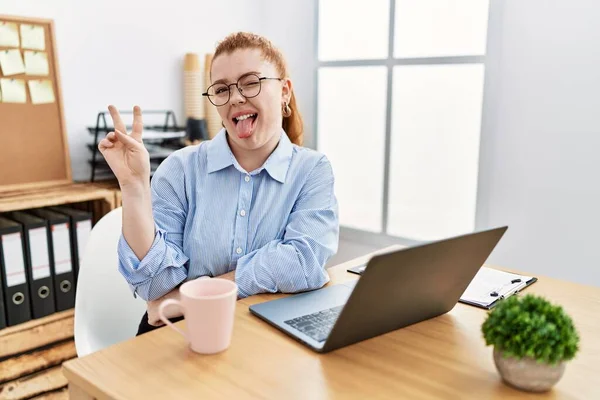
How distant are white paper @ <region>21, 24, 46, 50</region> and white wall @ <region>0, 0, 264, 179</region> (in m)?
0.07

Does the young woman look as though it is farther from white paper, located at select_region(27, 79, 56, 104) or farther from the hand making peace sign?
white paper, located at select_region(27, 79, 56, 104)

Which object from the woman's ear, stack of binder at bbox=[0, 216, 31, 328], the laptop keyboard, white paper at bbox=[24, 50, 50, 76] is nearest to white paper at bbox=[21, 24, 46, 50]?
white paper at bbox=[24, 50, 50, 76]

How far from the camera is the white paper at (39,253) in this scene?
→ 184 cm

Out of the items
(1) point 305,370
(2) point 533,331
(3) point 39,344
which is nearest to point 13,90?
(3) point 39,344

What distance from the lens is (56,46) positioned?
208 cm

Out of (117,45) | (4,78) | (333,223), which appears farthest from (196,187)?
(117,45)

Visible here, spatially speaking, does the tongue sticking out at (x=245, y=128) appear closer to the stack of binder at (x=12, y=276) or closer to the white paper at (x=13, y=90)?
the stack of binder at (x=12, y=276)

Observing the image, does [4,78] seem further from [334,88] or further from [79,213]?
[334,88]

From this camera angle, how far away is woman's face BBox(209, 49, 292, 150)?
1273mm

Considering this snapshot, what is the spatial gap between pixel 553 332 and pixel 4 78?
203cm

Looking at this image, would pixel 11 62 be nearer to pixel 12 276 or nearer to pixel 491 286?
pixel 12 276

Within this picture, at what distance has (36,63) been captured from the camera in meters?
2.03

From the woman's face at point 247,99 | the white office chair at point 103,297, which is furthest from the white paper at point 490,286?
the white office chair at point 103,297

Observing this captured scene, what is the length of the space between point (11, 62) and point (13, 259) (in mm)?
749
